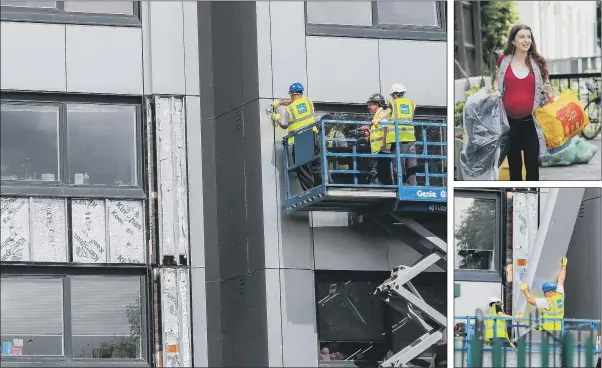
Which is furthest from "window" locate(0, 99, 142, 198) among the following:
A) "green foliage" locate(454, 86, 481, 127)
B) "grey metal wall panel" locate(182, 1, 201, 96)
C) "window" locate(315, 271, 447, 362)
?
"green foliage" locate(454, 86, 481, 127)

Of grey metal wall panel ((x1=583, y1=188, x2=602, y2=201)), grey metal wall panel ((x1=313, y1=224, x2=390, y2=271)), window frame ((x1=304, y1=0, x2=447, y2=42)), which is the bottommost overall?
grey metal wall panel ((x1=313, y1=224, x2=390, y2=271))

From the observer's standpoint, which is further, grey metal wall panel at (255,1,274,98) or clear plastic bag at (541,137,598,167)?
grey metal wall panel at (255,1,274,98)

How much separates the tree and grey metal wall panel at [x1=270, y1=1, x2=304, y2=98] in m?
4.28

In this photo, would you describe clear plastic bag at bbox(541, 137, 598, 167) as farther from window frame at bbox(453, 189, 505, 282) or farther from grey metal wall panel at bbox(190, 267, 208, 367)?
grey metal wall panel at bbox(190, 267, 208, 367)

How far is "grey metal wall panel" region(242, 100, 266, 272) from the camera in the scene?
29.2 meters

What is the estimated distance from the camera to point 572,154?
25719mm

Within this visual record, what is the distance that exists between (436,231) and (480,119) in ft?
11.5

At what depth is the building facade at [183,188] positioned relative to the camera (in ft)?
94.3

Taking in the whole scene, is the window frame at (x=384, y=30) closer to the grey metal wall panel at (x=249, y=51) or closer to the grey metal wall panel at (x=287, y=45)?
the grey metal wall panel at (x=287, y=45)

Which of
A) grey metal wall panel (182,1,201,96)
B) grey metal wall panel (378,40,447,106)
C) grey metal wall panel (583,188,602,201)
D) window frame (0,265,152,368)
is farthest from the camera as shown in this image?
grey metal wall panel (378,40,447,106)

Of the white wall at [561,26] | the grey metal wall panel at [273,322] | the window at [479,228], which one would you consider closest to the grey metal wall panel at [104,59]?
the grey metal wall panel at [273,322]

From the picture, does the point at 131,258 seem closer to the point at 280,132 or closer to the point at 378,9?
the point at 280,132

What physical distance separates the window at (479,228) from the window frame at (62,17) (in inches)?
260

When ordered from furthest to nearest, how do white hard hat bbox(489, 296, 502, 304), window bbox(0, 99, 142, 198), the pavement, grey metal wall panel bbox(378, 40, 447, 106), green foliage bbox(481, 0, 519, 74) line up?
grey metal wall panel bbox(378, 40, 447, 106)
window bbox(0, 99, 142, 198)
green foliage bbox(481, 0, 519, 74)
white hard hat bbox(489, 296, 502, 304)
the pavement
